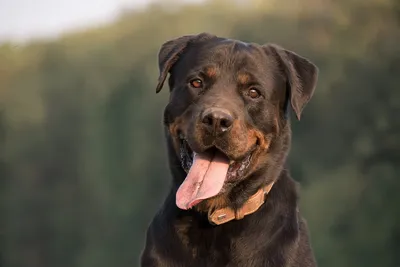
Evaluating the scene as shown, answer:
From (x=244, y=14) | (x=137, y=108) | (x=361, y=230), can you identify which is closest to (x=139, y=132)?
(x=137, y=108)

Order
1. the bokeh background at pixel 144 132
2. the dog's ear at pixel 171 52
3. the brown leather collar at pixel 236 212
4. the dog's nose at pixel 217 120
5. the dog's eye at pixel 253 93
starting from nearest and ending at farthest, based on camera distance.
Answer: the dog's nose at pixel 217 120
the brown leather collar at pixel 236 212
the dog's eye at pixel 253 93
the dog's ear at pixel 171 52
the bokeh background at pixel 144 132

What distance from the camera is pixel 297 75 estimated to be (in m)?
4.26

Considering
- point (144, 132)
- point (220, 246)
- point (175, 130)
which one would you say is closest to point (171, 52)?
point (175, 130)

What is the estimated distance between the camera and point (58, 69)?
47.1ft

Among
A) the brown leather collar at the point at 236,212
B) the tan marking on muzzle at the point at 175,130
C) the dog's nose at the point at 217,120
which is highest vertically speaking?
the dog's nose at the point at 217,120

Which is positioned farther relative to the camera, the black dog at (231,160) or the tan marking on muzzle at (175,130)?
the tan marking on muzzle at (175,130)

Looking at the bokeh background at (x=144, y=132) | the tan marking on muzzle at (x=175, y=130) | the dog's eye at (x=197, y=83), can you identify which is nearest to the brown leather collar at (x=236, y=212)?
the tan marking on muzzle at (x=175, y=130)

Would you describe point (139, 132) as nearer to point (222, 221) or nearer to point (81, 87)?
point (81, 87)

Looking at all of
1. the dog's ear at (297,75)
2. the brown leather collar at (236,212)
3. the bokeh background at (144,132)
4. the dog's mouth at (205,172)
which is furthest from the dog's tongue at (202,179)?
the bokeh background at (144,132)

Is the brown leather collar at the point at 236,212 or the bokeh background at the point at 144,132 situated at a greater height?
the brown leather collar at the point at 236,212

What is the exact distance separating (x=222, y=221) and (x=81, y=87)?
1063cm

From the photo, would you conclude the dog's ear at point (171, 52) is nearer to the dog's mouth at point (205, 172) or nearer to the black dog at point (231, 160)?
the black dog at point (231, 160)

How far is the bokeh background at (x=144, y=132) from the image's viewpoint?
11.8 meters

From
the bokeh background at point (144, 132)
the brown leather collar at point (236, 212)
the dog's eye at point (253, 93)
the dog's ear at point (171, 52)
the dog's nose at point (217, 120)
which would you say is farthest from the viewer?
the bokeh background at point (144, 132)
